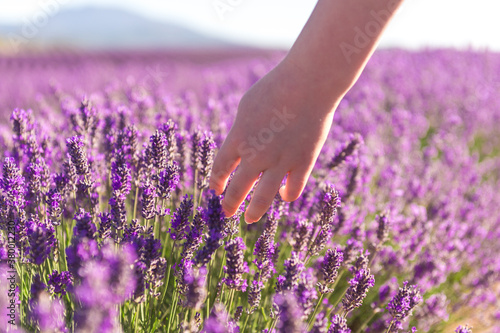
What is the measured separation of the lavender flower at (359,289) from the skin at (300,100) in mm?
536

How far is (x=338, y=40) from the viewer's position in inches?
51.2

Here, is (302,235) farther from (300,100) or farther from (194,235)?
(300,100)

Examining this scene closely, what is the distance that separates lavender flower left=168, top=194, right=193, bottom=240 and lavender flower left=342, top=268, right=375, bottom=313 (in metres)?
0.77

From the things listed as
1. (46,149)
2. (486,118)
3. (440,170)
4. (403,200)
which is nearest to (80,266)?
(46,149)

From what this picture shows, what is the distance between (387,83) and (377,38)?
24.5ft

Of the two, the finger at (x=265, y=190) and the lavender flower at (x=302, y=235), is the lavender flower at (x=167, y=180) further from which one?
the lavender flower at (x=302, y=235)

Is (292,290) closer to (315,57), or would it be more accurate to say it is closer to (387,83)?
(315,57)

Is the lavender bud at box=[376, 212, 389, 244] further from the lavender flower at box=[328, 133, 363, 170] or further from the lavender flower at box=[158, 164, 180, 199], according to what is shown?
the lavender flower at box=[158, 164, 180, 199]

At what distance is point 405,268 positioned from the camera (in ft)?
8.77

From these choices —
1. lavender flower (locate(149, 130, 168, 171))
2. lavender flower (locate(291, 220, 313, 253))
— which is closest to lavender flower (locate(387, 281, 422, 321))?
lavender flower (locate(291, 220, 313, 253))

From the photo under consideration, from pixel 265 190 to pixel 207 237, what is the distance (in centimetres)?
32

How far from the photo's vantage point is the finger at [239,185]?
1374 mm

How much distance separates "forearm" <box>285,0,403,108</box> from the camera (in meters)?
1.28

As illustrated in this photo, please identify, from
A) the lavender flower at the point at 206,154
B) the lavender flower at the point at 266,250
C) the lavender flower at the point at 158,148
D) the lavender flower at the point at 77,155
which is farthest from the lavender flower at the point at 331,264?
the lavender flower at the point at 77,155
